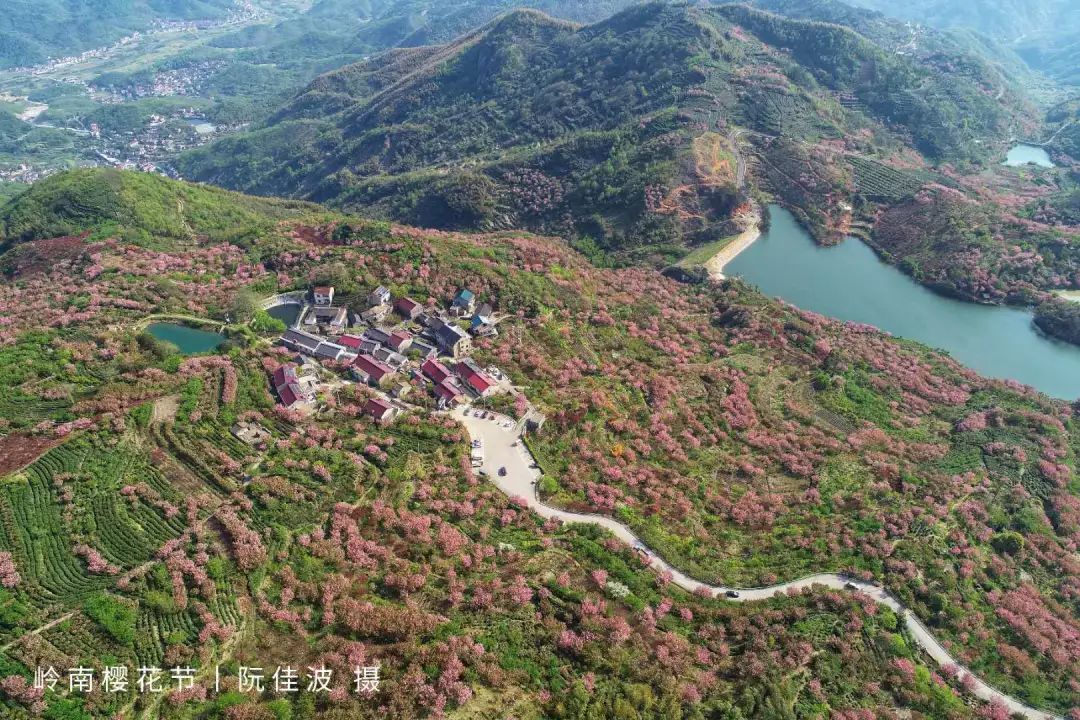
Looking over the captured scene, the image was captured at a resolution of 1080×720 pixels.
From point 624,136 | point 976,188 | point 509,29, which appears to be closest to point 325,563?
point 624,136

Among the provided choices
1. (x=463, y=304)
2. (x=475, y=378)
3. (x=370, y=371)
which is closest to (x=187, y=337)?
(x=370, y=371)

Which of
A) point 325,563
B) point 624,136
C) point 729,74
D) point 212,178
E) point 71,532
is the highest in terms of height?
point 729,74

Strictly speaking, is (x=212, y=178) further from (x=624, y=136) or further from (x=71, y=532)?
(x=71, y=532)

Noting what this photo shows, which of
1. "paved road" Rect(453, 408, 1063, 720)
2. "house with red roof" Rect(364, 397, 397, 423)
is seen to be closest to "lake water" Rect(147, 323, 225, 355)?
"house with red roof" Rect(364, 397, 397, 423)

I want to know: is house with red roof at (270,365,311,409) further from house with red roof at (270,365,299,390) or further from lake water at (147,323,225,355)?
lake water at (147,323,225,355)

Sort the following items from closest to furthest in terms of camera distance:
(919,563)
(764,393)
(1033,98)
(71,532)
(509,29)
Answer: (71,532) → (919,563) → (764,393) → (509,29) → (1033,98)

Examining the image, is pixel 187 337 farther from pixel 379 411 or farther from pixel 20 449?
pixel 379 411
